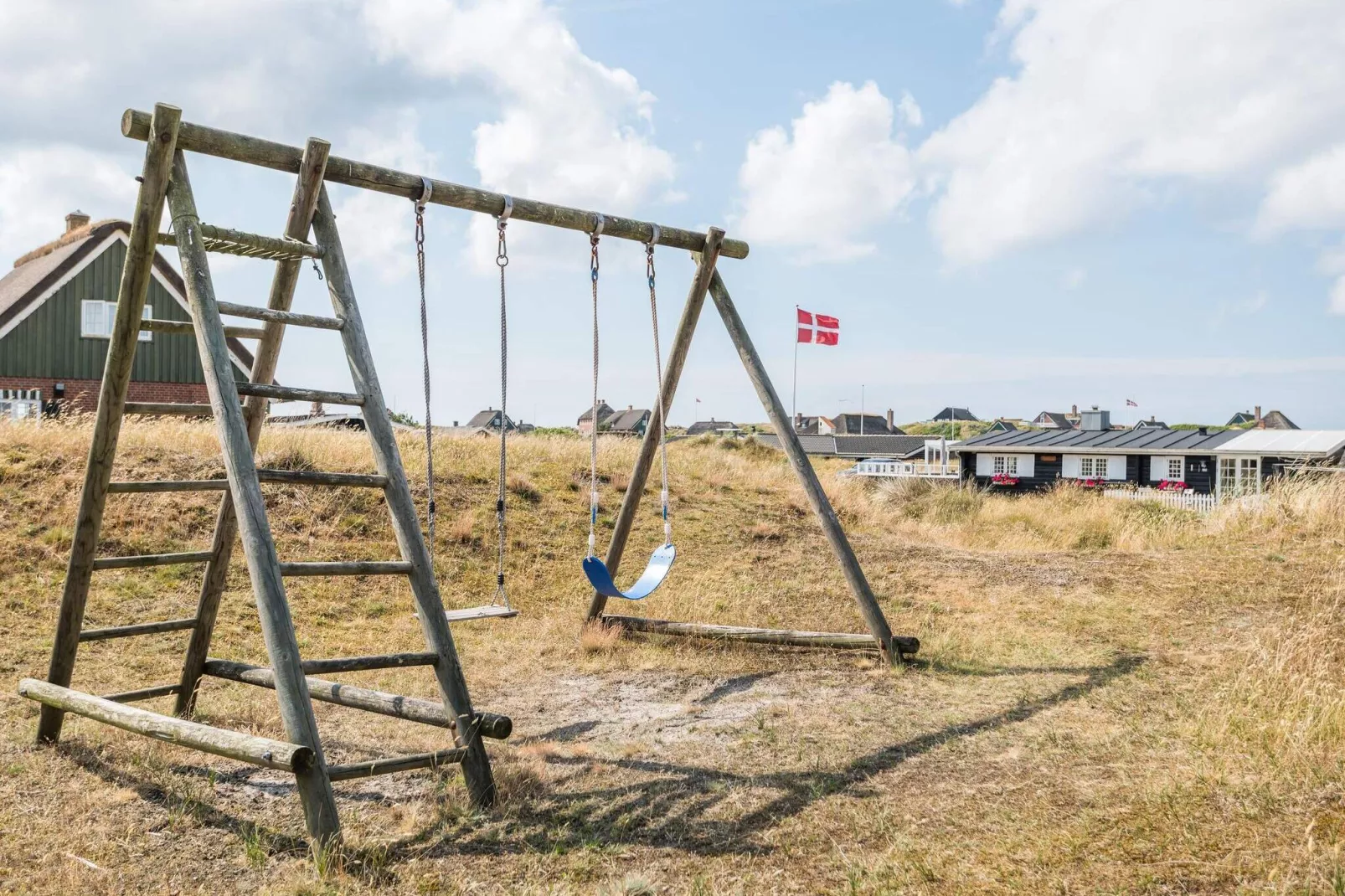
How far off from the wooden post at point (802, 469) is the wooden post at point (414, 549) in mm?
3498

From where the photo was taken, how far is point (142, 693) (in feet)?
17.5

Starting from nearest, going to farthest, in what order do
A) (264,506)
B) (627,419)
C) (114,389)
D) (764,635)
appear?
(264,506), (114,389), (764,635), (627,419)

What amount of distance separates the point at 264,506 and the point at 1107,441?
4185cm

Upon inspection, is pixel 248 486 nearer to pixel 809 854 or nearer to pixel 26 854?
pixel 26 854

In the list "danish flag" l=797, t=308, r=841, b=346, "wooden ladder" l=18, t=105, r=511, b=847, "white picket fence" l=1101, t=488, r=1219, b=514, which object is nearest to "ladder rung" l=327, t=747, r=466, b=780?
"wooden ladder" l=18, t=105, r=511, b=847

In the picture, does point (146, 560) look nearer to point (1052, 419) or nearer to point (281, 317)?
point (281, 317)

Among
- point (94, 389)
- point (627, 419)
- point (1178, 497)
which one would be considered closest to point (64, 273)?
point (94, 389)

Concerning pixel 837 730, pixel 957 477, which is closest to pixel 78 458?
pixel 837 730

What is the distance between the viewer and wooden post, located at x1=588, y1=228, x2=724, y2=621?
750cm

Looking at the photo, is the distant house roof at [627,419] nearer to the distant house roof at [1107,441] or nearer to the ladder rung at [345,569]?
the distant house roof at [1107,441]

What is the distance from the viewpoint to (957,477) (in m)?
43.8

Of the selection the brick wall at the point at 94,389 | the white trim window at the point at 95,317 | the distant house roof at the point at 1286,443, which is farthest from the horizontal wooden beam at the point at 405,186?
the distant house roof at the point at 1286,443

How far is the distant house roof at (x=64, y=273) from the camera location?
21.7m

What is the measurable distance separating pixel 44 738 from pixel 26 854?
1663 mm
